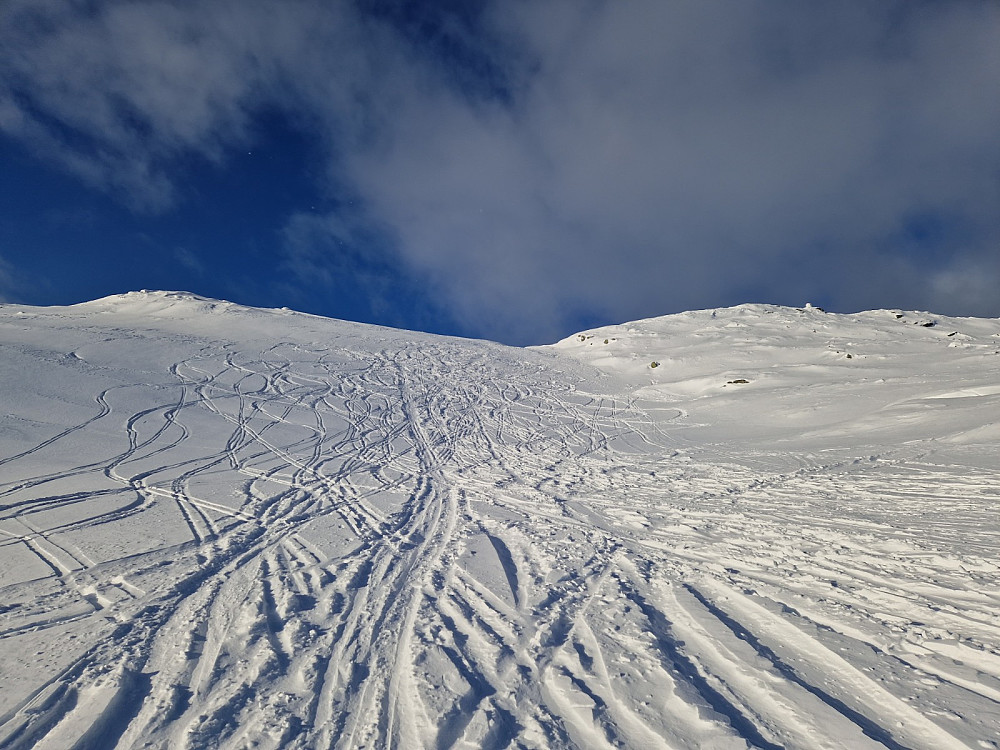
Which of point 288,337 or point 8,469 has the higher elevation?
point 288,337

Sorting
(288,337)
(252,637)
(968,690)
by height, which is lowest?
(252,637)

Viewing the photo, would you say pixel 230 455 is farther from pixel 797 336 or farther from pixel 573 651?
pixel 797 336

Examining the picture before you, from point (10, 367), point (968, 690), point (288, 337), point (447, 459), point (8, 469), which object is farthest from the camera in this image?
point (288, 337)

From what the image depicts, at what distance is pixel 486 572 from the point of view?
6.05m

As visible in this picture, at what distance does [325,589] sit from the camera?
5.43m

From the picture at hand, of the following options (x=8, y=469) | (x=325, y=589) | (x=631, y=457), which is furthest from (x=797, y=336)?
(x=8, y=469)

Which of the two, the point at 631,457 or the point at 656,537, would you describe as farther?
the point at 631,457

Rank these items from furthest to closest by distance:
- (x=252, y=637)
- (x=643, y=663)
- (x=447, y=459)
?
1. (x=447, y=459)
2. (x=252, y=637)
3. (x=643, y=663)

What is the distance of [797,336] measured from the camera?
3019cm

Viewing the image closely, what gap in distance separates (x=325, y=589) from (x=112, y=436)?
8.33 meters

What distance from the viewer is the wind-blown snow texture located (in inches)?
140

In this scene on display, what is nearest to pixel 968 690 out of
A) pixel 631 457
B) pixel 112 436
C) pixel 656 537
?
pixel 656 537

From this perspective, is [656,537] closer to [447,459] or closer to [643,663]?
[643,663]

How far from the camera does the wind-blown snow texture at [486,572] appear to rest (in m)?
3.55
